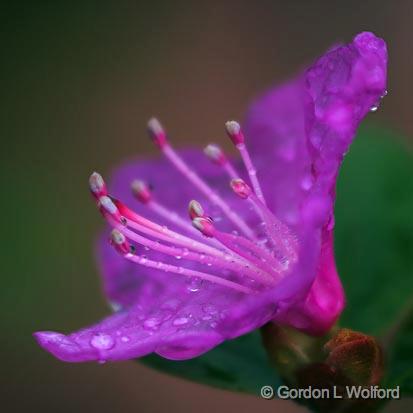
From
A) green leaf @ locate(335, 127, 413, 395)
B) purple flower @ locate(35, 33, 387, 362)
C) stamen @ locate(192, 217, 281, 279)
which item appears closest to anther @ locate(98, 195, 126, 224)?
purple flower @ locate(35, 33, 387, 362)

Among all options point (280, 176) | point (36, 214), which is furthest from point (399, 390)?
point (36, 214)

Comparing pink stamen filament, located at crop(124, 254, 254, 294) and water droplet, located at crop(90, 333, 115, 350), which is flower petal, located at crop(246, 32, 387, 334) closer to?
pink stamen filament, located at crop(124, 254, 254, 294)

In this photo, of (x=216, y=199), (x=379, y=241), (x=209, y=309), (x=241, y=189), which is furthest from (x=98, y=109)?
(x=209, y=309)

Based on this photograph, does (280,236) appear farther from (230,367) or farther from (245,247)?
(230,367)

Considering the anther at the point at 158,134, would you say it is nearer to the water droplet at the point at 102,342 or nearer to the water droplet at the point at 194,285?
the water droplet at the point at 194,285

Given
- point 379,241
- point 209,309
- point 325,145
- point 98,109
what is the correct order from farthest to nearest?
1. point 98,109
2. point 379,241
3. point 209,309
4. point 325,145

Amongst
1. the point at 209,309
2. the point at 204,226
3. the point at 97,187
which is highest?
the point at 97,187
